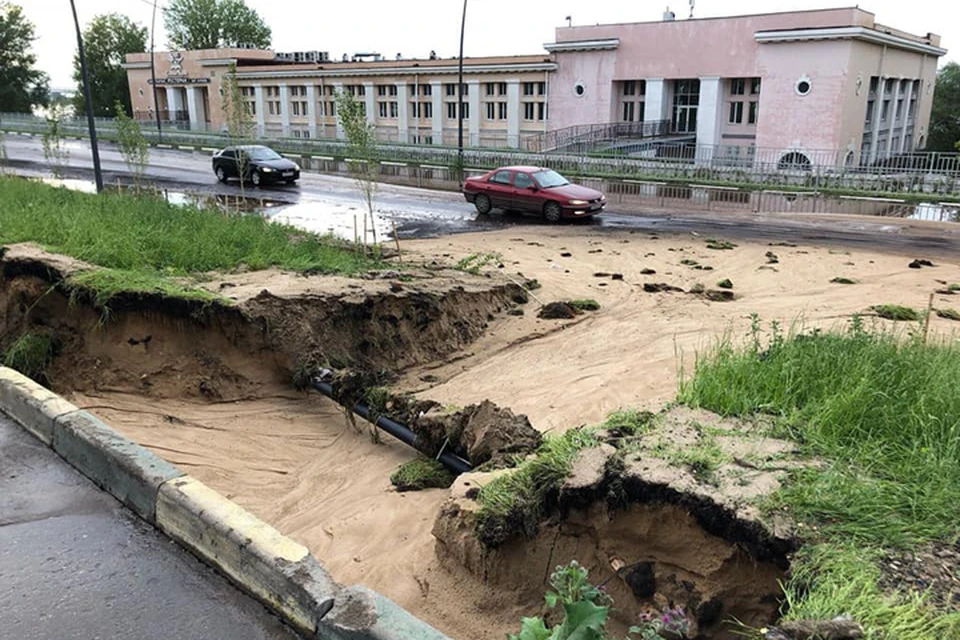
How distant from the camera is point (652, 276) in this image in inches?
585

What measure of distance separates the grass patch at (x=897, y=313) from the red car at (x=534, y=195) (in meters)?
11.6

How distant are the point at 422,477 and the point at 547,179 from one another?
61.0 feet

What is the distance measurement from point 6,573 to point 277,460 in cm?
322

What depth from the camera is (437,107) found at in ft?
180

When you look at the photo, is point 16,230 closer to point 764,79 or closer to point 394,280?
point 394,280

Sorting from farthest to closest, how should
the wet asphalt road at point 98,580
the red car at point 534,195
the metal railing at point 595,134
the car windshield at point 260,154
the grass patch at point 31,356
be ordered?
the metal railing at point 595,134 < the car windshield at point 260,154 < the red car at point 534,195 < the grass patch at point 31,356 < the wet asphalt road at point 98,580

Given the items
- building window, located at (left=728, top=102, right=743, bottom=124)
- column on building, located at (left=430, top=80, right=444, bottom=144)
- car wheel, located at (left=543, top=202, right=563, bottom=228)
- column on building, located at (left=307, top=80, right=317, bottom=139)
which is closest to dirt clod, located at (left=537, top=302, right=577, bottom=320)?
car wheel, located at (left=543, top=202, right=563, bottom=228)

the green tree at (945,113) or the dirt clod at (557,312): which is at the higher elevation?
the green tree at (945,113)

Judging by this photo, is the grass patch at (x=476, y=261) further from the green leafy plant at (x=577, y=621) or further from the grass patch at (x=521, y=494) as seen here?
the green leafy plant at (x=577, y=621)

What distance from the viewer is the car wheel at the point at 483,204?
963 inches

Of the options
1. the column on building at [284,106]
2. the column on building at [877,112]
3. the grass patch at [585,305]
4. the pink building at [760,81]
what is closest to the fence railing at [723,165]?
the pink building at [760,81]

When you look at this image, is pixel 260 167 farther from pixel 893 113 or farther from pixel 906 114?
pixel 906 114

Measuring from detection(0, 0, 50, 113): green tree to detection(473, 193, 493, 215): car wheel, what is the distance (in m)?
88.1

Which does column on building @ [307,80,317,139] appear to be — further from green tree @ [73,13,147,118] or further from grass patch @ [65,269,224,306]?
grass patch @ [65,269,224,306]
